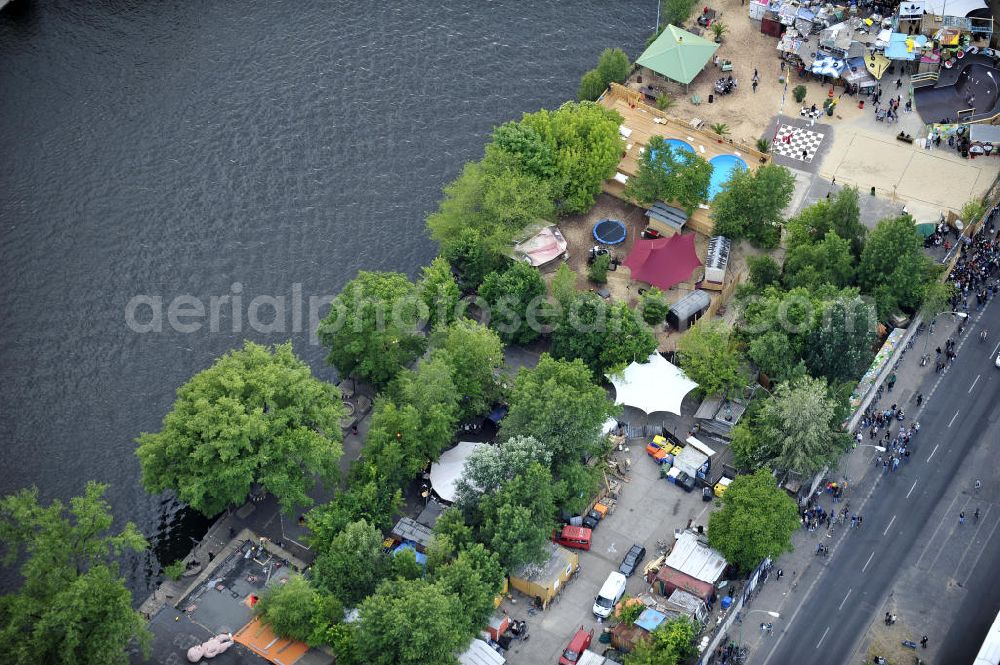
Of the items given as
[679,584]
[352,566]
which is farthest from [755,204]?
[352,566]

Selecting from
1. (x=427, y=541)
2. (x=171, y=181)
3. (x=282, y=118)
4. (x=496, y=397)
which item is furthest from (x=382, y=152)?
(x=427, y=541)

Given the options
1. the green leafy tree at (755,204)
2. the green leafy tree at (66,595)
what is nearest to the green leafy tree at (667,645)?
the green leafy tree at (66,595)

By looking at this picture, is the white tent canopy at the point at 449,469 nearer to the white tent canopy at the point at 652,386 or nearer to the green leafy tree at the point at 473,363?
the green leafy tree at the point at 473,363

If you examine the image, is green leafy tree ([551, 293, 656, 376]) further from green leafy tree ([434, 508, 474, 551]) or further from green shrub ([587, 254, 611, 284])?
green leafy tree ([434, 508, 474, 551])

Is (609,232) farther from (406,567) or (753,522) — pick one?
(406,567)

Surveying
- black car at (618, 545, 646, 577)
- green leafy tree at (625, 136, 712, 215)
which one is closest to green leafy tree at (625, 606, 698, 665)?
black car at (618, 545, 646, 577)

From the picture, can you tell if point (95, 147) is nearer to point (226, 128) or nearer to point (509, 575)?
point (226, 128)
